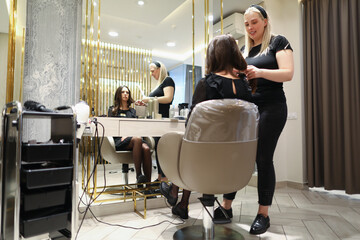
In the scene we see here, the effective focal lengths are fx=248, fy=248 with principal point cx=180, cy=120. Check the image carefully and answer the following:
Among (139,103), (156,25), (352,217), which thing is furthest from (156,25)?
(352,217)

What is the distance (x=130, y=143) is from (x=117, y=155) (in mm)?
161

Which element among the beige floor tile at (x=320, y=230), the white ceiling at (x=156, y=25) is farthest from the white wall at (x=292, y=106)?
the beige floor tile at (x=320, y=230)

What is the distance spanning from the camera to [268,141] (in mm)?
1613

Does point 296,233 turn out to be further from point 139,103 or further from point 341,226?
point 139,103

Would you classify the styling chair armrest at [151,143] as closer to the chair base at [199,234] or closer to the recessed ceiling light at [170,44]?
the chair base at [199,234]

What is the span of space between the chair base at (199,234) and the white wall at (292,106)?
6.03ft

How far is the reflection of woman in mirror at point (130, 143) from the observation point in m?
2.29

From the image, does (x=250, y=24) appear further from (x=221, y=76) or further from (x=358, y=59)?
(x=358, y=59)

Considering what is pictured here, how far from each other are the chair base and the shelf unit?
2.19 ft

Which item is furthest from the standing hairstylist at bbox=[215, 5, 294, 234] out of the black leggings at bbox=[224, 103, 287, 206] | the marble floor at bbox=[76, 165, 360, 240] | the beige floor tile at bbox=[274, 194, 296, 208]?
the beige floor tile at bbox=[274, 194, 296, 208]

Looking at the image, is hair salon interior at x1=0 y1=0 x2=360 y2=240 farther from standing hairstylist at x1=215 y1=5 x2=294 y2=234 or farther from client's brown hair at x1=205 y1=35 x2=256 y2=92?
client's brown hair at x1=205 y1=35 x2=256 y2=92

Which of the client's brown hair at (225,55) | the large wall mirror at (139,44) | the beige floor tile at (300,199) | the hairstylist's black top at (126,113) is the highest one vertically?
the large wall mirror at (139,44)

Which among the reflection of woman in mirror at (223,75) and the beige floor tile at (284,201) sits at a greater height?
the reflection of woman in mirror at (223,75)

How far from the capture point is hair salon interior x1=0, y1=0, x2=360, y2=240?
4.03ft
